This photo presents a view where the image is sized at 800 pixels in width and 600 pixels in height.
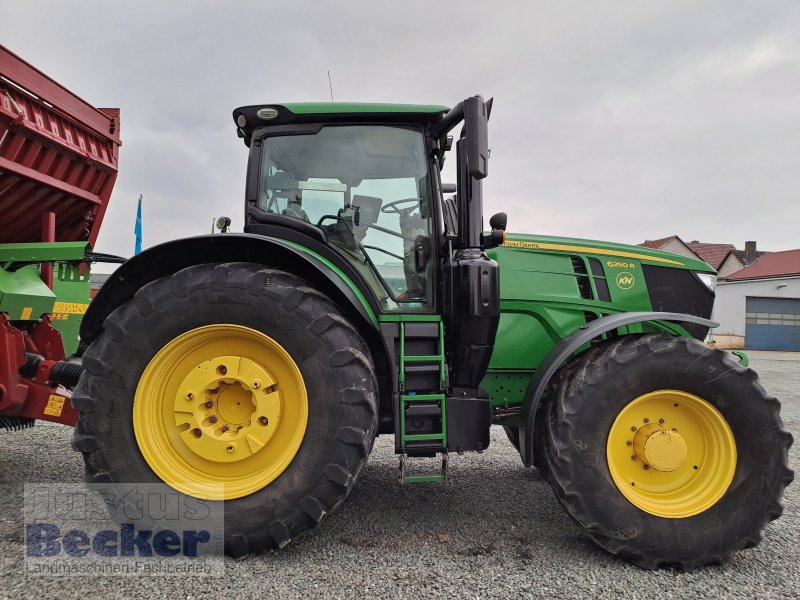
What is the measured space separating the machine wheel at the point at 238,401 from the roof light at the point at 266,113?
924 mm

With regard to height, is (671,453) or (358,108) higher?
(358,108)

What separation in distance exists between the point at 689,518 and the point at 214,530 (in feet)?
7.35

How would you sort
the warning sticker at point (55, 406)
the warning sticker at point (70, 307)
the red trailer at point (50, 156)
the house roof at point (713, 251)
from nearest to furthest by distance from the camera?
the warning sticker at point (55, 406), the red trailer at point (50, 156), the warning sticker at point (70, 307), the house roof at point (713, 251)

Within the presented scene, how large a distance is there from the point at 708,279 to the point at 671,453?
1.34 metres

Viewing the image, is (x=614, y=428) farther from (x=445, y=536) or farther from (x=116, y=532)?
(x=116, y=532)

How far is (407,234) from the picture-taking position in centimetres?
277

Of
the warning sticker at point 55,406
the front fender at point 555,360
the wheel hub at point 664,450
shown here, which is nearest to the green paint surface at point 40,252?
the warning sticker at point 55,406

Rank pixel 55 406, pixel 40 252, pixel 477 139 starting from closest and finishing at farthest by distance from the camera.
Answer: pixel 477 139, pixel 55 406, pixel 40 252

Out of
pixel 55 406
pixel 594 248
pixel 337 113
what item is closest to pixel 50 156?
pixel 55 406

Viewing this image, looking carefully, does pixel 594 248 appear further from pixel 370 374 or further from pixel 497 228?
pixel 370 374

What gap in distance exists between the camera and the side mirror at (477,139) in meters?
2.24

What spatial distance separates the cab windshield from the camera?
2.74m

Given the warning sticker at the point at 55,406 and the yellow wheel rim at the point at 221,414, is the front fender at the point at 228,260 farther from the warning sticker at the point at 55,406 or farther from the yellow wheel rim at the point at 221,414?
the warning sticker at the point at 55,406

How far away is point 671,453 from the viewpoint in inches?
94.7
